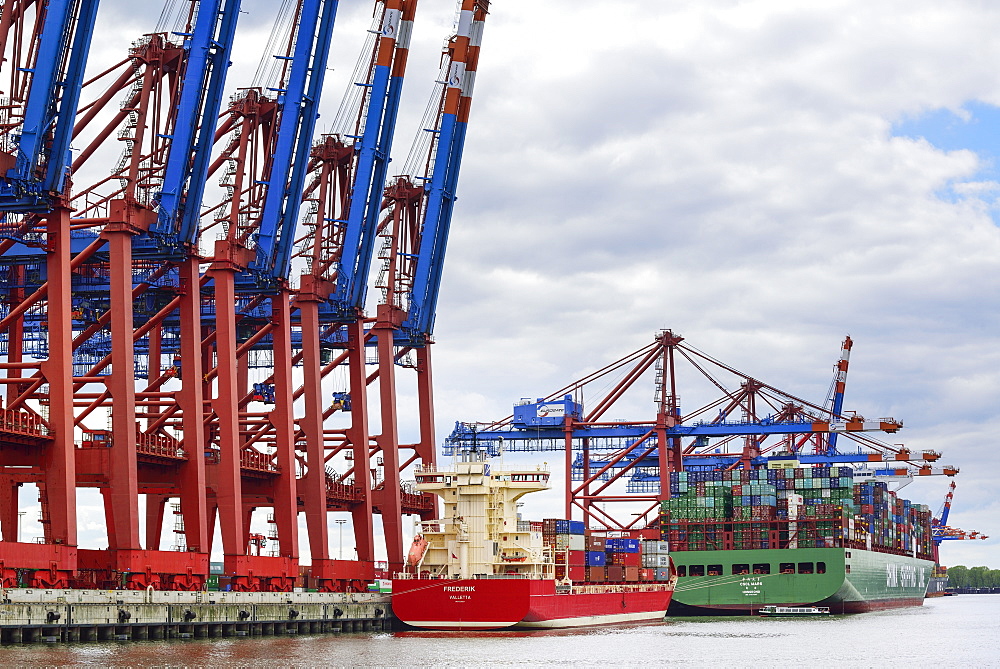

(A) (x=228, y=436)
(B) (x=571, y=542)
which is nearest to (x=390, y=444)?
(B) (x=571, y=542)

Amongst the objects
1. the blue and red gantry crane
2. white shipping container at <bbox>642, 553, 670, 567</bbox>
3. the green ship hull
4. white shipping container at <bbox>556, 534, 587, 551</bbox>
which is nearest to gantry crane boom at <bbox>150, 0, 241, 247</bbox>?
the blue and red gantry crane

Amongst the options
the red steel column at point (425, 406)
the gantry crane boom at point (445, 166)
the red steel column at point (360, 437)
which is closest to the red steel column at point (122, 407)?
the red steel column at point (360, 437)

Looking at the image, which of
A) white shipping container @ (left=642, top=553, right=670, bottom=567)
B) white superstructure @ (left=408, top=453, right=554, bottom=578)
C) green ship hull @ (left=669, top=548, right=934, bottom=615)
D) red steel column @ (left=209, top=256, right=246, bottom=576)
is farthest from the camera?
green ship hull @ (left=669, top=548, right=934, bottom=615)

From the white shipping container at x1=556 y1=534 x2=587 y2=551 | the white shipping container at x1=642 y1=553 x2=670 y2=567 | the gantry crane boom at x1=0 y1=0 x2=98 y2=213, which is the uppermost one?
the gantry crane boom at x1=0 y1=0 x2=98 y2=213

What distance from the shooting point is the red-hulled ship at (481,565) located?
2233 inches

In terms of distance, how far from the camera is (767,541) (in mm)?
85562

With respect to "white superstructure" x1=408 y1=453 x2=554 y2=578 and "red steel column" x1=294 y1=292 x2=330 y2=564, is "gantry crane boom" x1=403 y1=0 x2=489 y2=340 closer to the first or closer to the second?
"red steel column" x1=294 y1=292 x2=330 y2=564

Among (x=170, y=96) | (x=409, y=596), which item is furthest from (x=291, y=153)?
(x=409, y=596)

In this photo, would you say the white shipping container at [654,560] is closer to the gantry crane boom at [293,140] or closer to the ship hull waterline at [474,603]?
the ship hull waterline at [474,603]

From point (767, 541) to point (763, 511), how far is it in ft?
5.82

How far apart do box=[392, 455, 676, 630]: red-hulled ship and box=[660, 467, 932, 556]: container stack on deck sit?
25.0 metres

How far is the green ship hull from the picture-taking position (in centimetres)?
8325

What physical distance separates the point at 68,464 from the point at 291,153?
66.1ft

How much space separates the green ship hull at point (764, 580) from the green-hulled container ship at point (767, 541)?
0.19 feet
